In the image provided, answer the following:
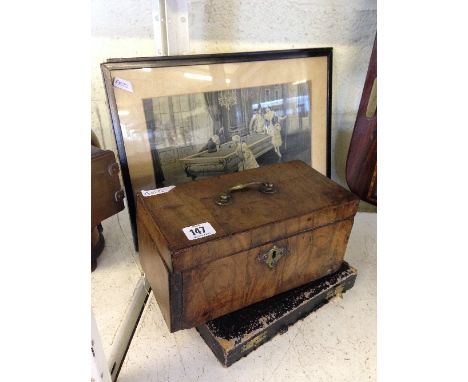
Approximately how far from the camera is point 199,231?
0.56m

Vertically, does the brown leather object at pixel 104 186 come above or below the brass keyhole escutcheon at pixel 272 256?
above

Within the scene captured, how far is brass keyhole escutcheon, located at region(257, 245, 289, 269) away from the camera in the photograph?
604 millimetres

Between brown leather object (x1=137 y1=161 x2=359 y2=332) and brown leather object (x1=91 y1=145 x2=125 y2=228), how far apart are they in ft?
0.30

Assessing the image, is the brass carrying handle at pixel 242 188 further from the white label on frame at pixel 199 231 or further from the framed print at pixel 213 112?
the framed print at pixel 213 112

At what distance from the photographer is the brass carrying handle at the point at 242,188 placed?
2.06 feet

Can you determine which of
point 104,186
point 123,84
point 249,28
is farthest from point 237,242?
point 249,28

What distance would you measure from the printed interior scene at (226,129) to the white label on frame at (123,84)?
0.13 feet

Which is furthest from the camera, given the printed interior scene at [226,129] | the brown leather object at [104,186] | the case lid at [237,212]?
the printed interior scene at [226,129]

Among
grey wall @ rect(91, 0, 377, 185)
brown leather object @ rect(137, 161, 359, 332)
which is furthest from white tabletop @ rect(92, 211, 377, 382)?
grey wall @ rect(91, 0, 377, 185)

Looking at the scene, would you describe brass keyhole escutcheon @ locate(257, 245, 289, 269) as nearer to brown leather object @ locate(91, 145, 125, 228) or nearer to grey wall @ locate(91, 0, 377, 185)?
brown leather object @ locate(91, 145, 125, 228)

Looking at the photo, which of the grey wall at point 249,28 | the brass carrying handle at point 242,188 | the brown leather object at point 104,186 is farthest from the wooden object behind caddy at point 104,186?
the grey wall at point 249,28
